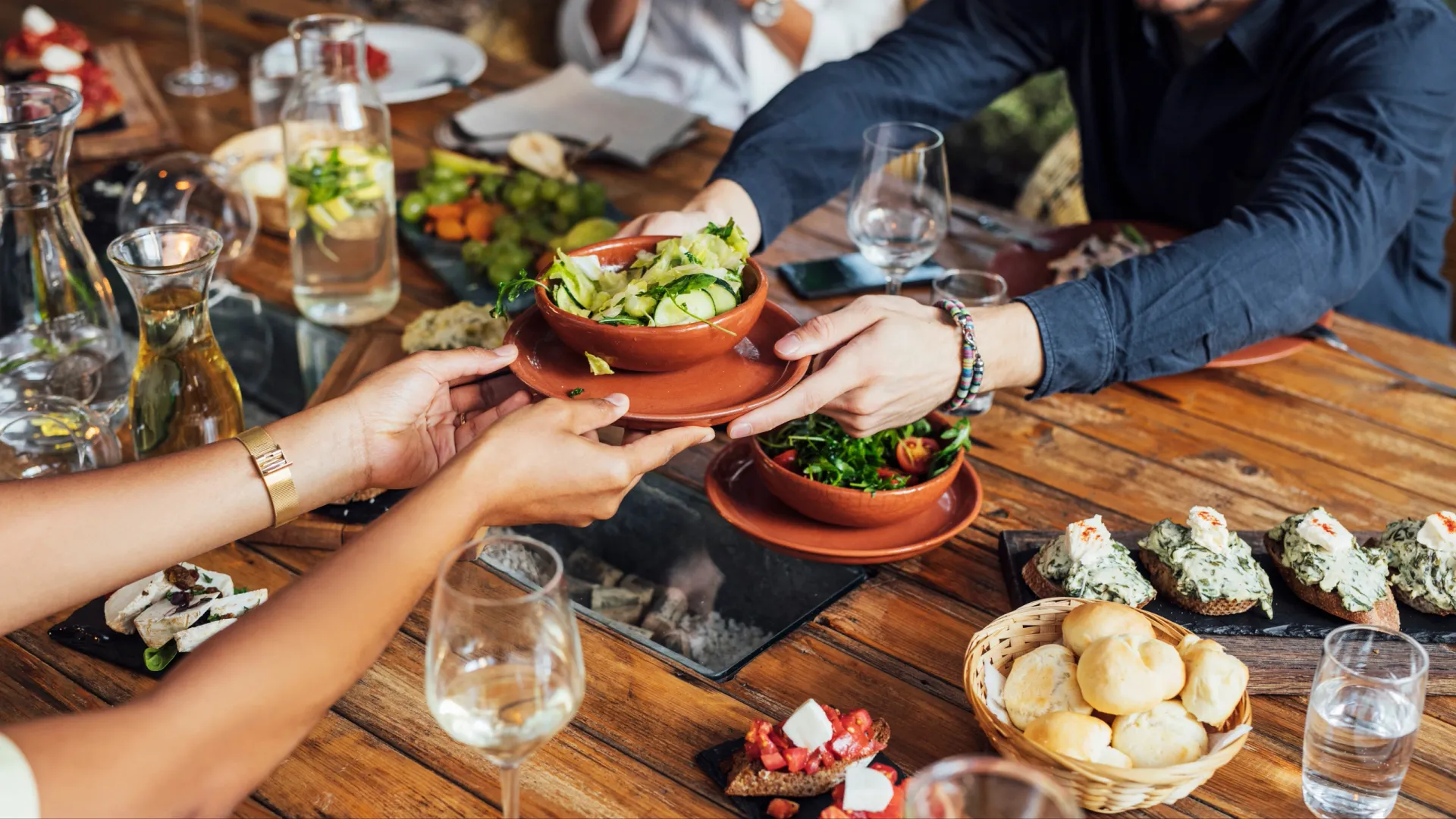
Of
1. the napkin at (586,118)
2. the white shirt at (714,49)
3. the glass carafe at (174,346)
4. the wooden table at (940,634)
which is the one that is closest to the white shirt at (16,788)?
the wooden table at (940,634)

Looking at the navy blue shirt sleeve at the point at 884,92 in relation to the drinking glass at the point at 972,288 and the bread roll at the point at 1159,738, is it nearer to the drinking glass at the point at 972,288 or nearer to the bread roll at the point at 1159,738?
the drinking glass at the point at 972,288

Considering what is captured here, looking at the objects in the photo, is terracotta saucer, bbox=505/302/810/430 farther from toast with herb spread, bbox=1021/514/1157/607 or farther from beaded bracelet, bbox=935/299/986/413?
toast with herb spread, bbox=1021/514/1157/607

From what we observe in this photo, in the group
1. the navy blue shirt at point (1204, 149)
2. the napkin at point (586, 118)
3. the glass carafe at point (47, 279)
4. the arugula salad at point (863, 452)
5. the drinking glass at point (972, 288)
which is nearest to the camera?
the arugula salad at point (863, 452)

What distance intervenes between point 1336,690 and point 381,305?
60.1 inches

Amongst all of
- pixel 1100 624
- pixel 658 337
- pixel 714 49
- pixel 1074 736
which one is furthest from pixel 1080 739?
pixel 714 49

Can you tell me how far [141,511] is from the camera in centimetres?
121

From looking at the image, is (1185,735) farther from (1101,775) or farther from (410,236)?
(410,236)

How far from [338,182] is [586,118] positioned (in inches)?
35.1

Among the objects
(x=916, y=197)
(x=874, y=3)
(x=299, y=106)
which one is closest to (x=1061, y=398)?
(x=916, y=197)

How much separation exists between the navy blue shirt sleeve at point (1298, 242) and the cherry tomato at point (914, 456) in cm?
24

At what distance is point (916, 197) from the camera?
179 cm

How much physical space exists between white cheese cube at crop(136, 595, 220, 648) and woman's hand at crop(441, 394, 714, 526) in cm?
37

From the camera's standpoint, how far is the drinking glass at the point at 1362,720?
1040mm

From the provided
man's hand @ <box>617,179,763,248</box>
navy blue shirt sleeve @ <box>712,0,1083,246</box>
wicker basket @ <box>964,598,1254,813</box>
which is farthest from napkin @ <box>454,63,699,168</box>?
wicker basket @ <box>964,598,1254,813</box>
